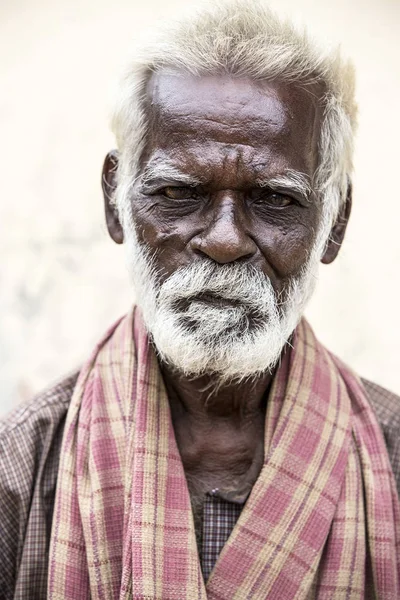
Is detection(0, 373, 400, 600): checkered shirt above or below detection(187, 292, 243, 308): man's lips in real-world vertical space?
below

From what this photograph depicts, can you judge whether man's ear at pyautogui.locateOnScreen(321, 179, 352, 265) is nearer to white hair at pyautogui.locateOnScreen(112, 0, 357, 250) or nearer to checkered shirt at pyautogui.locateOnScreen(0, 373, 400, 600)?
white hair at pyautogui.locateOnScreen(112, 0, 357, 250)

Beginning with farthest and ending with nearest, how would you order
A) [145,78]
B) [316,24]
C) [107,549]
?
[316,24] → [145,78] → [107,549]

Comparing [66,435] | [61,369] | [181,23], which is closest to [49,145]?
[61,369]

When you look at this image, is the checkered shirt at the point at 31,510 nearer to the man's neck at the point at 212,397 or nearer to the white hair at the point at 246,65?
the man's neck at the point at 212,397

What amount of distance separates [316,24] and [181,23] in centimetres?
148

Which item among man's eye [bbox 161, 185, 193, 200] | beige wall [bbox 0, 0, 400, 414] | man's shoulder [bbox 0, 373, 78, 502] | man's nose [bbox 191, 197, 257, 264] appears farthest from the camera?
beige wall [bbox 0, 0, 400, 414]

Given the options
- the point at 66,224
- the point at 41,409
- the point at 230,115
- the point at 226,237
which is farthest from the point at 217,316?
the point at 66,224

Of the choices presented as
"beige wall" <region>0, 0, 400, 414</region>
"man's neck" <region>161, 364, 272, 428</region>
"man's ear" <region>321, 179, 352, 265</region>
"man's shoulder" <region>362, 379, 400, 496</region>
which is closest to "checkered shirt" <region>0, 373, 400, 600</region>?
"man's neck" <region>161, 364, 272, 428</region>

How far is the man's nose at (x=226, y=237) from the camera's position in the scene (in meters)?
2.07

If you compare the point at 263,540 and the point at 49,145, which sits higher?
the point at 49,145

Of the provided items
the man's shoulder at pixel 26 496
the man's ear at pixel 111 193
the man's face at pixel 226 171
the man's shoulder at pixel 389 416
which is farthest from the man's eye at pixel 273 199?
the man's shoulder at pixel 26 496

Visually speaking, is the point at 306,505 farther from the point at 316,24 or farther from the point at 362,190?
the point at 316,24

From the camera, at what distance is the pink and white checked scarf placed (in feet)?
6.96

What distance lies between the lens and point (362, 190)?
366 centimetres
